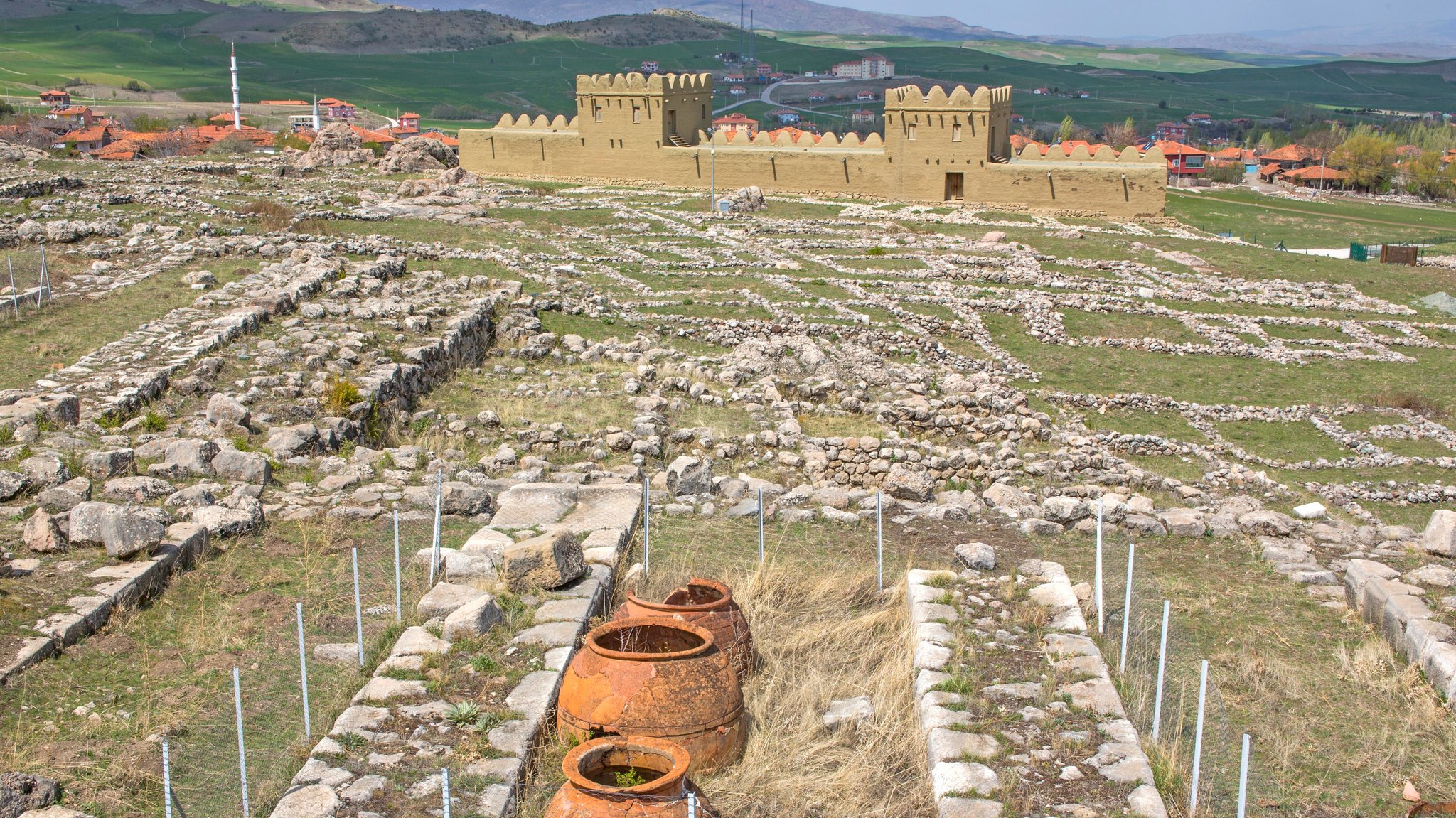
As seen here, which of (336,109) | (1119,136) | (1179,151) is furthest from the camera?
(1119,136)

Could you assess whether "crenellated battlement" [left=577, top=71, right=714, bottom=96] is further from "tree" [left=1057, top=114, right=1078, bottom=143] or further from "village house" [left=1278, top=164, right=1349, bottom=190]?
"tree" [left=1057, top=114, right=1078, bottom=143]

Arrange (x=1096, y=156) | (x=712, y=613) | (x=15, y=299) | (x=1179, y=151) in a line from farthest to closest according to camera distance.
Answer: (x=1179, y=151)
(x=1096, y=156)
(x=15, y=299)
(x=712, y=613)

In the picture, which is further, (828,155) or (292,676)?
(828,155)

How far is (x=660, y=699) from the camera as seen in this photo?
6246mm

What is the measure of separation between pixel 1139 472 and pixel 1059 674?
242 inches

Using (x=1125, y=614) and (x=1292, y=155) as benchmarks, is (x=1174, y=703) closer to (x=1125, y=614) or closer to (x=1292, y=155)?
(x=1125, y=614)

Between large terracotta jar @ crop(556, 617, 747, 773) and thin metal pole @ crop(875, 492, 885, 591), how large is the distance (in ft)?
9.48

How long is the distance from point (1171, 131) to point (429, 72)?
85.5 metres

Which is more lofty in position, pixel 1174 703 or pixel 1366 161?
pixel 1366 161

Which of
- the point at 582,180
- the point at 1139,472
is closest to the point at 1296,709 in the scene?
the point at 1139,472

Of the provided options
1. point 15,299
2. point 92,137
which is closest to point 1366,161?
point 92,137

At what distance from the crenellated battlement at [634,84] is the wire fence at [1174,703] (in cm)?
3331

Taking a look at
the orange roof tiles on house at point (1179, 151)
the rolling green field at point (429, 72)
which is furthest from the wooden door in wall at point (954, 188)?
the rolling green field at point (429, 72)

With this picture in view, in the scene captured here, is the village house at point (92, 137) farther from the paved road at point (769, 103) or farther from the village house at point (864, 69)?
the village house at point (864, 69)
